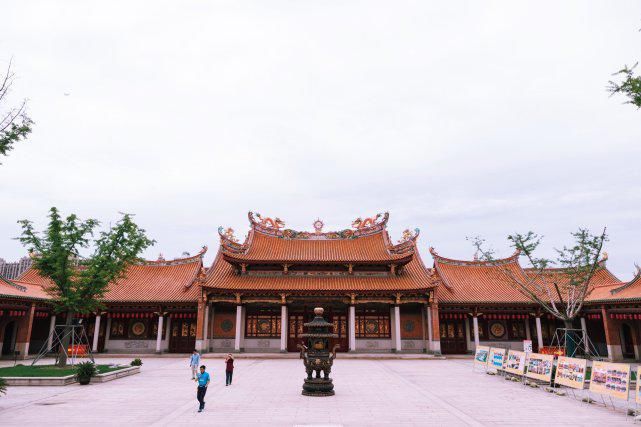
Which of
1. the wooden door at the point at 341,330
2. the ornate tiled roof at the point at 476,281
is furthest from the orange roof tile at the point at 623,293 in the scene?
the wooden door at the point at 341,330

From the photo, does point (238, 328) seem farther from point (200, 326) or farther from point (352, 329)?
point (352, 329)

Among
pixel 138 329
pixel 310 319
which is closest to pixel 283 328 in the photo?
pixel 310 319

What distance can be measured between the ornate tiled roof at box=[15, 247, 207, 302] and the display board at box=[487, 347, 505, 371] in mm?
19345

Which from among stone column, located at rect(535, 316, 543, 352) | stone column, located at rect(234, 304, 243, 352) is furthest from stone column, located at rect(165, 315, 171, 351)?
stone column, located at rect(535, 316, 543, 352)

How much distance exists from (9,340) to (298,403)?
87.5ft

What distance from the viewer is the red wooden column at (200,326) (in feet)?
90.2

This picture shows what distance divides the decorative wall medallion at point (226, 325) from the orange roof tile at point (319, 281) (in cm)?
300

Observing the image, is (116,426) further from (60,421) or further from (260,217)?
(260,217)

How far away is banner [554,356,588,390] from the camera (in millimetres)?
13344

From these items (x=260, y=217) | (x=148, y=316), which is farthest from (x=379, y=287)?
(x=148, y=316)

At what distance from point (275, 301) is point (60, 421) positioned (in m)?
18.5

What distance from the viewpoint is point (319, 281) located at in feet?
97.5

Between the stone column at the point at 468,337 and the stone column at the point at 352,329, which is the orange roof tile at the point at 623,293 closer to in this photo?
the stone column at the point at 468,337

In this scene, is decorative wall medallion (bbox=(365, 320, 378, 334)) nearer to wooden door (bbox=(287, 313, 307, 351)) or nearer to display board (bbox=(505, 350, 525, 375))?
wooden door (bbox=(287, 313, 307, 351))
